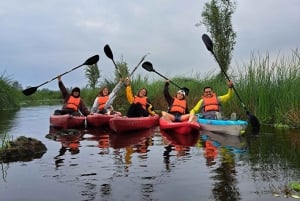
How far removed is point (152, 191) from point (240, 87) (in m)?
9.94

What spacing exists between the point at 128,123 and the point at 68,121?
7.63ft

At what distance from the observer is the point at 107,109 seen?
15773mm

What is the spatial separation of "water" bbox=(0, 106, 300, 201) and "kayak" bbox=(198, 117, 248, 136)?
981mm

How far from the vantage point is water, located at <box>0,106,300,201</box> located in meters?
5.80

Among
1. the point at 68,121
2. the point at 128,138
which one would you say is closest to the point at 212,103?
the point at 128,138

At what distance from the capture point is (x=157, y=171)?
723cm

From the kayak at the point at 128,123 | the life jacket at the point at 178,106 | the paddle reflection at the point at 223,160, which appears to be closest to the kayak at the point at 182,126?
the paddle reflection at the point at 223,160

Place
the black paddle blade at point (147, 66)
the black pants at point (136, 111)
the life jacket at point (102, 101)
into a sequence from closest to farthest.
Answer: the black pants at point (136, 111) < the life jacket at point (102, 101) < the black paddle blade at point (147, 66)

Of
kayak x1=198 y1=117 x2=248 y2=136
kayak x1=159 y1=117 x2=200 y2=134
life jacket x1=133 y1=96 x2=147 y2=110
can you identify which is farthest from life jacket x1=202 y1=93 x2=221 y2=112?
life jacket x1=133 y1=96 x2=147 y2=110

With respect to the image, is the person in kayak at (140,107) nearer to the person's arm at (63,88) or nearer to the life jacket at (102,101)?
the life jacket at (102,101)

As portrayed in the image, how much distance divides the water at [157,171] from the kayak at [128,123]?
2.01 meters

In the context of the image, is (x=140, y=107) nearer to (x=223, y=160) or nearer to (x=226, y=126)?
(x=226, y=126)

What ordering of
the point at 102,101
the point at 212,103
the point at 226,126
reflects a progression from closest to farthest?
the point at 226,126, the point at 212,103, the point at 102,101

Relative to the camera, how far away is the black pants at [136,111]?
14.0 m
